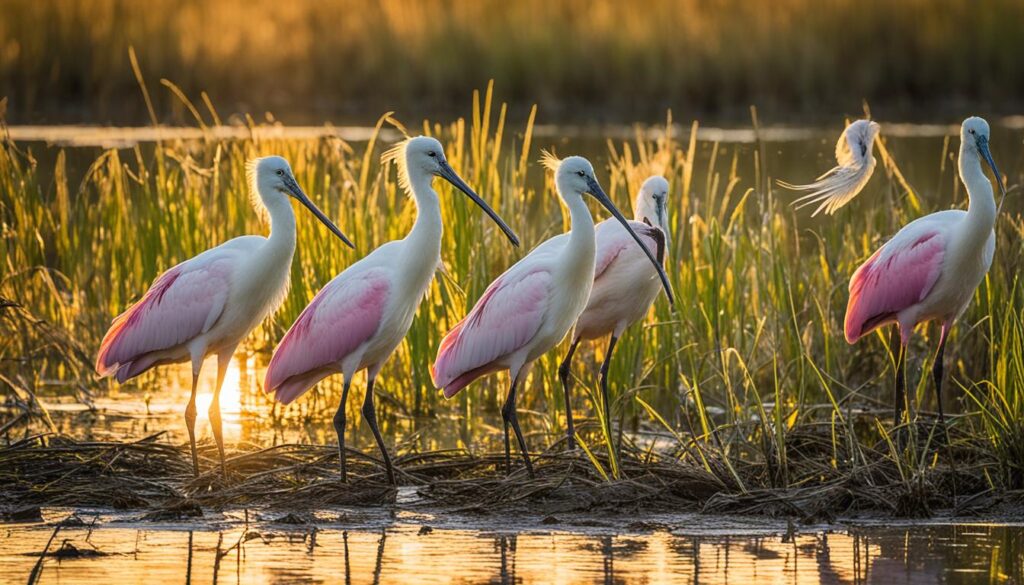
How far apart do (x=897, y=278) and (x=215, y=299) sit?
360 cm

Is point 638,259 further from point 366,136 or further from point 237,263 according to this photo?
point 366,136

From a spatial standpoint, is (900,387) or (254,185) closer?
(254,185)

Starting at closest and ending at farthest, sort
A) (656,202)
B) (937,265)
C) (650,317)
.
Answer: (937,265), (656,202), (650,317)

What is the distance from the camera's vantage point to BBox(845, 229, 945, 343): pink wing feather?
9352 mm

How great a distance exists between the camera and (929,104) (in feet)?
84.7

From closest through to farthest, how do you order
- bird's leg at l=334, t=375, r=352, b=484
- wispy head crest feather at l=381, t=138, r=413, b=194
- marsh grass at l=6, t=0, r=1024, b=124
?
bird's leg at l=334, t=375, r=352, b=484, wispy head crest feather at l=381, t=138, r=413, b=194, marsh grass at l=6, t=0, r=1024, b=124

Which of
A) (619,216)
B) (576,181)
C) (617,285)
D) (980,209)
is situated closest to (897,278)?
(980,209)

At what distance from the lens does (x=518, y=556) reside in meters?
6.88

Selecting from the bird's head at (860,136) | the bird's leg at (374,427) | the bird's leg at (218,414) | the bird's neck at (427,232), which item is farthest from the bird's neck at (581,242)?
the bird's head at (860,136)

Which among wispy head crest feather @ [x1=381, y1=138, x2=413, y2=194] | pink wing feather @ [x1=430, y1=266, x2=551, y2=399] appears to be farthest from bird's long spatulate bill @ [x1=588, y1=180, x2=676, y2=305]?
wispy head crest feather @ [x1=381, y1=138, x2=413, y2=194]

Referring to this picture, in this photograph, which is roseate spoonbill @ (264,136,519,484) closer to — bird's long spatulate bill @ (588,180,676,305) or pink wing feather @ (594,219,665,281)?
bird's long spatulate bill @ (588,180,676,305)

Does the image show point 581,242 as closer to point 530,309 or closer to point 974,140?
point 530,309

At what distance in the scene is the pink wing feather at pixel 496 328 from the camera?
8359 millimetres

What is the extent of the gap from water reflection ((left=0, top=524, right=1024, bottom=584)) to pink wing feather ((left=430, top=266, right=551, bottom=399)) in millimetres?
1263
